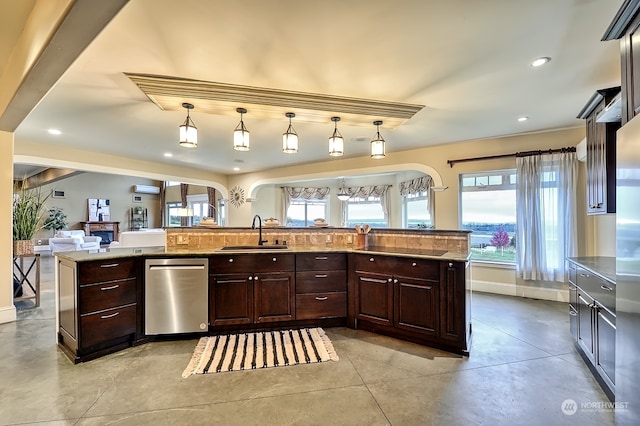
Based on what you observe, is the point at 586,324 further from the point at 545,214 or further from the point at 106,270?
the point at 106,270

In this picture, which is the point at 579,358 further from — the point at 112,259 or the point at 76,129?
the point at 76,129

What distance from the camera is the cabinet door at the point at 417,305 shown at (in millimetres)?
2814

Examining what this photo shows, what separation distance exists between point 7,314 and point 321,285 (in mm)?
3813

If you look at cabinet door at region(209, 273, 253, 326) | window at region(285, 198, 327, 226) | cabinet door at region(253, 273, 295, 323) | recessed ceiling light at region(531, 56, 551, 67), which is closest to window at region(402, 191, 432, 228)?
window at region(285, 198, 327, 226)

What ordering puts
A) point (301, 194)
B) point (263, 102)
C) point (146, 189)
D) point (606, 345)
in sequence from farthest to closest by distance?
point (146, 189) → point (301, 194) → point (263, 102) → point (606, 345)

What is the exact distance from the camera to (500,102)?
11.1 feet

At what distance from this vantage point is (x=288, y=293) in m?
3.26

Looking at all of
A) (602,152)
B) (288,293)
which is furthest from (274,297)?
(602,152)

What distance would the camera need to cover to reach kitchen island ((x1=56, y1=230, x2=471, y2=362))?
2.69 m

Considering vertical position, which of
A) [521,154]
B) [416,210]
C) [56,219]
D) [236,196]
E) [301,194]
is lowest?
[56,219]

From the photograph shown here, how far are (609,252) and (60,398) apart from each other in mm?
5564

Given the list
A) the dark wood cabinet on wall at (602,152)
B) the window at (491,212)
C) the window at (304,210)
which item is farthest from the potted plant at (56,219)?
the dark wood cabinet on wall at (602,152)

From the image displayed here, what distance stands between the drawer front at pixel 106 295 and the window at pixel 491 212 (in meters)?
4.90

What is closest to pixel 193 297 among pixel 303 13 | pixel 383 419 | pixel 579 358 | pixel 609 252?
pixel 383 419
